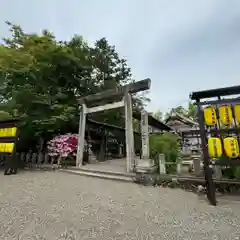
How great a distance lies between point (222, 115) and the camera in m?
4.68

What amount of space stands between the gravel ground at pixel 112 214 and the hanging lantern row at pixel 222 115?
188 cm

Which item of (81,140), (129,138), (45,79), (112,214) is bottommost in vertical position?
(112,214)

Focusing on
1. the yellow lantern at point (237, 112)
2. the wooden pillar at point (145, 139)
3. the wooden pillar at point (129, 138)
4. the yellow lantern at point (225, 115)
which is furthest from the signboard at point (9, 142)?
the yellow lantern at point (237, 112)

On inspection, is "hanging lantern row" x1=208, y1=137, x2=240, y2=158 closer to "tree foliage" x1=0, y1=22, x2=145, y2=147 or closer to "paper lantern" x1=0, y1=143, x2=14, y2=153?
"tree foliage" x1=0, y1=22, x2=145, y2=147

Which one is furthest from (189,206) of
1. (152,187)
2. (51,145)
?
(51,145)

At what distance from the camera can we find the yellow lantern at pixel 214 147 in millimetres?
4585

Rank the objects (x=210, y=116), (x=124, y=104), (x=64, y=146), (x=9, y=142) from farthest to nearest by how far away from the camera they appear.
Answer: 1. (x=64, y=146)
2. (x=9, y=142)
3. (x=124, y=104)
4. (x=210, y=116)

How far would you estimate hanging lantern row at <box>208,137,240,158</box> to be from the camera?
4465mm

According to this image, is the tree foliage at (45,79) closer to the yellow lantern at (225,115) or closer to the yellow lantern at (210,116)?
the yellow lantern at (210,116)

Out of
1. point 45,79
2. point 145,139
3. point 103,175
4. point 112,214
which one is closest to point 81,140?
point 103,175

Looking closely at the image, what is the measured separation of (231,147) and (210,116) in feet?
2.81

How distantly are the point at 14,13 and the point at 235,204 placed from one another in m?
12.6

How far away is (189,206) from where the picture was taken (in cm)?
427

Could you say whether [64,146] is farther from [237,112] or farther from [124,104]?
[237,112]
